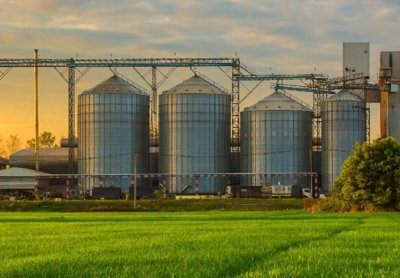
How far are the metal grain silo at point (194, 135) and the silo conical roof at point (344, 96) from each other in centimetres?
1818

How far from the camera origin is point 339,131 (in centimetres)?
13212

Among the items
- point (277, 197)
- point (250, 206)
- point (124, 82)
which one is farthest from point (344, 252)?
point (124, 82)

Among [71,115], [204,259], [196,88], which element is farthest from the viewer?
[71,115]

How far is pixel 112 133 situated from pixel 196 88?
1636cm

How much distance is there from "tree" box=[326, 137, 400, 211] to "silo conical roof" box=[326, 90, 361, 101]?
61.6 meters

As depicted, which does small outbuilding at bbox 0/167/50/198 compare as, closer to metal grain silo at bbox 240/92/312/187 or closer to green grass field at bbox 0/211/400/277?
metal grain silo at bbox 240/92/312/187

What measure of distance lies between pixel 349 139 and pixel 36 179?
172 ft

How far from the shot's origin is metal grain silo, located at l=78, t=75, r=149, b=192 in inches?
5236

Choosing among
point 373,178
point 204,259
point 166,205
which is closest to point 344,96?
point 166,205

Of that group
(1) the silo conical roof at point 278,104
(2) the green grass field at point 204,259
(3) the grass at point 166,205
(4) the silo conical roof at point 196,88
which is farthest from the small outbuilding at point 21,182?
(2) the green grass field at point 204,259

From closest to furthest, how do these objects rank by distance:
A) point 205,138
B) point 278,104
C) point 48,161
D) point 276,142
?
point 205,138
point 276,142
point 278,104
point 48,161

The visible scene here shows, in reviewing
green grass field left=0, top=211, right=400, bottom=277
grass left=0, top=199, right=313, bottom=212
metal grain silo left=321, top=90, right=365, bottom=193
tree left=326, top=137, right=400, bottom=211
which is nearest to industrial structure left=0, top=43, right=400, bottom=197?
metal grain silo left=321, top=90, right=365, bottom=193

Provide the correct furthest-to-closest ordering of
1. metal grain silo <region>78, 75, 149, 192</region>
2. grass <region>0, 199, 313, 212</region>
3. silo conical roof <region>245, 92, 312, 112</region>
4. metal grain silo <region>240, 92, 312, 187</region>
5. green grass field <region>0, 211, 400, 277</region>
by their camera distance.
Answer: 1. silo conical roof <region>245, 92, 312, 112</region>
2. metal grain silo <region>78, 75, 149, 192</region>
3. metal grain silo <region>240, 92, 312, 187</region>
4. grass <region>0, 199, 313, 212</region>
5. green grass field <region>0, 211, 400, 277</region>

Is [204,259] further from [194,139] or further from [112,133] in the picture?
[112,133]
